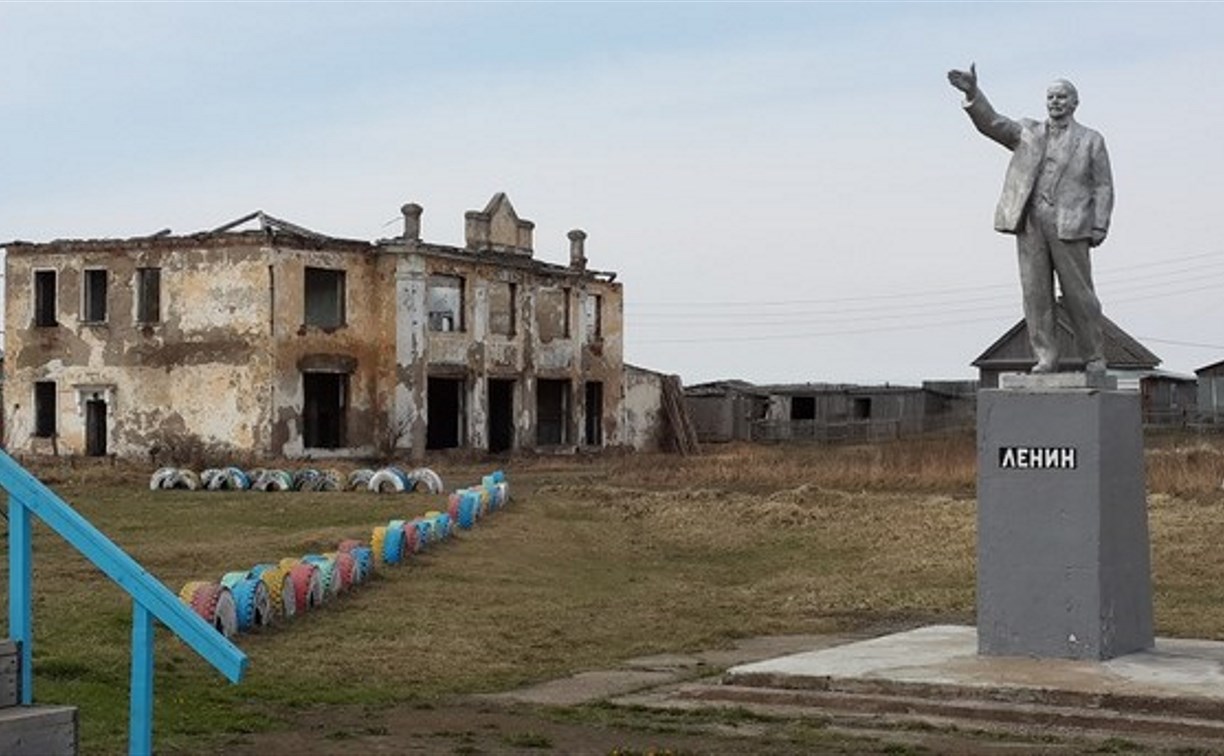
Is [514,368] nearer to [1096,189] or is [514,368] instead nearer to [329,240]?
[329,240]

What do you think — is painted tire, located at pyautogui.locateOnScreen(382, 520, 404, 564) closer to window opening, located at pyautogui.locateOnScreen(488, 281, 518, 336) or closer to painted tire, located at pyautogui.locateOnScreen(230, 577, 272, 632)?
painted tire, located at pyautogui.locateOnScreen(230, 577, 272, 632)

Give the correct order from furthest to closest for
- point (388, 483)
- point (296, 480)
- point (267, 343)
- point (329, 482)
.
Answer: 1. point (267, 343)
2. point (296, 480)
3. point (329, 482)
4. point (388, 483)

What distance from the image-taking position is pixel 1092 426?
13.0 metres

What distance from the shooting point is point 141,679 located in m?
7.22

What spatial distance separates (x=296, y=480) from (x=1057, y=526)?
22.1 m

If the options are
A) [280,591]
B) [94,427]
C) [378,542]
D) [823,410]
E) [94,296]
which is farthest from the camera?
[823,410]

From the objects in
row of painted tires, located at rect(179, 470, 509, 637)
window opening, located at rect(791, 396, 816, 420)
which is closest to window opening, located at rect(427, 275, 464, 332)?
row of painted tires, located at rect(179, 470, 509, 637)

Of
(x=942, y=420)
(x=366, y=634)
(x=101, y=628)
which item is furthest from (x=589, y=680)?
(x=942, y=420)

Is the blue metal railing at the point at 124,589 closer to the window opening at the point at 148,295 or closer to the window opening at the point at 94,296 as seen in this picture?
the window opening at the point at 148,295

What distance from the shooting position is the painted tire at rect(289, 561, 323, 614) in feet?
52.6

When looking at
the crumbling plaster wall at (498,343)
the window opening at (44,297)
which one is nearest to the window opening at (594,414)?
the crumbling plaster wall at (498,343)

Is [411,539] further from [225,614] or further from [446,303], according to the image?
[446,303]

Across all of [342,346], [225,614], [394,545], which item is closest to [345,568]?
[394,545]

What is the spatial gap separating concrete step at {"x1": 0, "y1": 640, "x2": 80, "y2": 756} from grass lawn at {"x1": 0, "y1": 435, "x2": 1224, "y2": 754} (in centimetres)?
194
